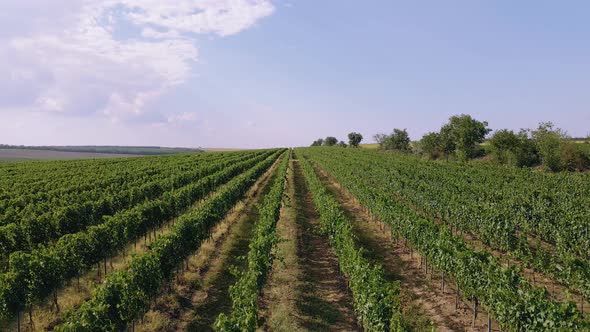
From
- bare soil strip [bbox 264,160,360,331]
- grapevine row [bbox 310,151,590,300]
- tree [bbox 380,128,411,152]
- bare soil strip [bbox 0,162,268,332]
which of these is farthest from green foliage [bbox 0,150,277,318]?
tree [bbox 380,128,411,152]

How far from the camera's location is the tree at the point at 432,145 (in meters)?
83.2

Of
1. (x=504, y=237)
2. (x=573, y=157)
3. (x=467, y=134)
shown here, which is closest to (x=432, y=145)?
(x=467, y=134)

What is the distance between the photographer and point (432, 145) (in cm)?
8462

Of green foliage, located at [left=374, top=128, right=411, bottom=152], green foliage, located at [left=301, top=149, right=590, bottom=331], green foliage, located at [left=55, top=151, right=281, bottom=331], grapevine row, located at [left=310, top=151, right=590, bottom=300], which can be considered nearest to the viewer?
green foliage, located at [left=55, top=151, right=281, bottom=331]

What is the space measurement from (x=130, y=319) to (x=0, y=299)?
3.59 metres

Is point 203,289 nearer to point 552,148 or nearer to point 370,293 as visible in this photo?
point 370,293

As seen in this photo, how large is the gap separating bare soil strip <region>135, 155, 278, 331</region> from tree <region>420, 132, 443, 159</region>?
2762 inches

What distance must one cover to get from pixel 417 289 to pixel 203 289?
25.2 ft

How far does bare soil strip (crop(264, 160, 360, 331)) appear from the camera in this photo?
38.1ft

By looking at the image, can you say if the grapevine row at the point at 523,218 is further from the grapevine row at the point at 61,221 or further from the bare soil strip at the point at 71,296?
the grapevine row at the point at 61,221

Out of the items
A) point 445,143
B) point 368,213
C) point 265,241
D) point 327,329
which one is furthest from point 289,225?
point 445,143

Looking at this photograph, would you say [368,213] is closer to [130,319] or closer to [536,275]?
[536,275]

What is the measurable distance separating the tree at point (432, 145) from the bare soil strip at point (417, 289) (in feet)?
217

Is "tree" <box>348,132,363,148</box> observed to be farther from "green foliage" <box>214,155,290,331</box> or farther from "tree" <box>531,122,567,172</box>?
"green foliage" <box>214,155,290,331</box>
